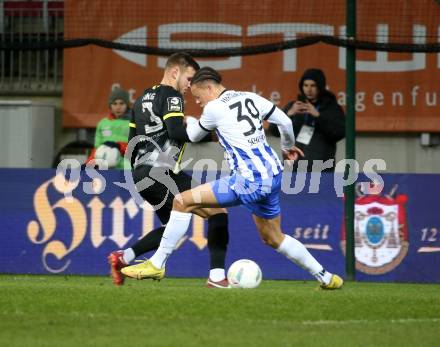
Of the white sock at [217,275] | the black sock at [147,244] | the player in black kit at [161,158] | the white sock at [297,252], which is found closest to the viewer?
the white sock at [297,252]

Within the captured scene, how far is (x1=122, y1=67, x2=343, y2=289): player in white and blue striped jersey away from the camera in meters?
10.0

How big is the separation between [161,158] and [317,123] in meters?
3.30

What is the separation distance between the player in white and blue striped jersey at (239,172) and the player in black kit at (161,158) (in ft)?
1.56

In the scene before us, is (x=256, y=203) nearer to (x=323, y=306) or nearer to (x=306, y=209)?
(x=323, y=306)

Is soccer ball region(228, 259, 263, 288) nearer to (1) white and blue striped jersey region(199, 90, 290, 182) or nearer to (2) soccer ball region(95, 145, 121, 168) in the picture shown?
(1) white and blue striped jersey region(199, 90, 290, 182)

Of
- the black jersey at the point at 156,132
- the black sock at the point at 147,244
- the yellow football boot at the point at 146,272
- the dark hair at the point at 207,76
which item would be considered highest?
the dark hair at the point at 207,76

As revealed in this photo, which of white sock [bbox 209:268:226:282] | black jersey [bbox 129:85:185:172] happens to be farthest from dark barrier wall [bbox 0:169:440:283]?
white sock [bbox 209:268:226:282]

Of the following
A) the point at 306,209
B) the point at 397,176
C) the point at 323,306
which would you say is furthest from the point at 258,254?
the point at 323,306

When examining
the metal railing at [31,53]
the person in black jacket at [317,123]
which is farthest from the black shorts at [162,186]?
the metal railing at [31,53]

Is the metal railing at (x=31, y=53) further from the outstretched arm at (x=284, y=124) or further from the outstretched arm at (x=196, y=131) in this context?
the outstretched arm at (x=284, y=124)

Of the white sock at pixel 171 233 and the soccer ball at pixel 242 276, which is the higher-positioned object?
the white sock at pixel 171 233

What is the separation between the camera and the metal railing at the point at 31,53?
16891 millimetres

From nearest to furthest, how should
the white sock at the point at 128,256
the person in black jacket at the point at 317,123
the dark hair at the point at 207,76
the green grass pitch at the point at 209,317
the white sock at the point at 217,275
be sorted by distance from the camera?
1. the green grass pitch at the point at 209,317
2. the dark hair at the point at 207,76
3. the white sock at the point at 217,275
4. the white sock at the point at 128,256
5. the person in black jacket at the point at 317,123

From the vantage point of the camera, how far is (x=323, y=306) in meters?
8.90
